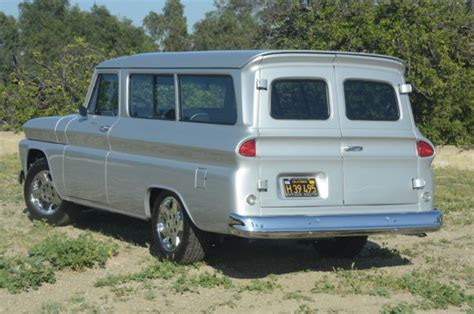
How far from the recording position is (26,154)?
998cm

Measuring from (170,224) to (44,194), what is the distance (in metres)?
2.49

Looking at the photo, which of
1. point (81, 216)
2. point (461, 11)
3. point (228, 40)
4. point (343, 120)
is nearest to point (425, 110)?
point (461, 11)

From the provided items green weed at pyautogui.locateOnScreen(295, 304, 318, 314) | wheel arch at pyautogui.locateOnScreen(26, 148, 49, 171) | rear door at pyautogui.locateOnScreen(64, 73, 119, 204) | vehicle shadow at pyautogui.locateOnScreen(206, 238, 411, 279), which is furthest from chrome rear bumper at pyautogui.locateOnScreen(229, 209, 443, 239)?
wheel arch at pyautogui.locateOnScreen(26, 148, 49, 171)

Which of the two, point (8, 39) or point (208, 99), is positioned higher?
point (8, 39)

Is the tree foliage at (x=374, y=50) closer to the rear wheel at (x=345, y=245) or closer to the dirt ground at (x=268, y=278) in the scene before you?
the dirt ground at (x=268, y=278)

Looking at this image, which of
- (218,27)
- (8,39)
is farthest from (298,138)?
(8,39)

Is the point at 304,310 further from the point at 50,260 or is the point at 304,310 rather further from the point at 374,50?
the point at 374,50

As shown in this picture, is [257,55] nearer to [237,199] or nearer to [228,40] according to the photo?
[237,199]

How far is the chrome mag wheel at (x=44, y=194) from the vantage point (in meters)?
9.66

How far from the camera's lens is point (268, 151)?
6.96 m

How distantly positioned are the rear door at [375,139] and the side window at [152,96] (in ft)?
5.09

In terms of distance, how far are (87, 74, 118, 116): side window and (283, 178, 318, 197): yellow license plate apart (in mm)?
2327

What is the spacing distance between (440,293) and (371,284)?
591 mm

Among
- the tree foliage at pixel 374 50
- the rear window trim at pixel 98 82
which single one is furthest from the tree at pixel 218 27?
the rear window trim at pixel 98 82
